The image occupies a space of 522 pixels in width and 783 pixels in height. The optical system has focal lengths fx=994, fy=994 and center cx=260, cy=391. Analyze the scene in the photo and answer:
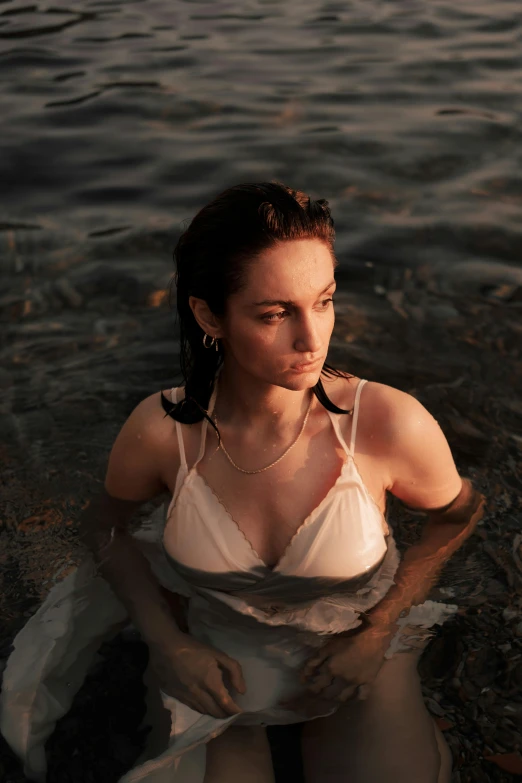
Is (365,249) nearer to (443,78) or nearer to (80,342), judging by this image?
(80,342)

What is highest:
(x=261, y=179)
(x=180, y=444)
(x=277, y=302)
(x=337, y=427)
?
(x=277, y=302)

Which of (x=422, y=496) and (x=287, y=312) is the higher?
(x=287, y=312)

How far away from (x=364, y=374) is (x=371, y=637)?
2.57 m

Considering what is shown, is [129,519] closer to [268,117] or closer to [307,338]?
[307,338]

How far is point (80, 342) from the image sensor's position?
21.3 feet

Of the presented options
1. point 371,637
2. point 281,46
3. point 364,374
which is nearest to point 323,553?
point 371,637

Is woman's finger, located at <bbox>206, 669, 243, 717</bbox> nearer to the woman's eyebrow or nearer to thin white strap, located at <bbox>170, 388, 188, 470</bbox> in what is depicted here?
thin white strap, located at <bbox>170, 388, 188, 470</bbox>

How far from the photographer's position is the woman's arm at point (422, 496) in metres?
3.65

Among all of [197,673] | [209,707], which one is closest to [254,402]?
[197,673]

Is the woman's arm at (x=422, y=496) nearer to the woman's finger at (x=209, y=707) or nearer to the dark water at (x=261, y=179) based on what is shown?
the dark water at (x=261, y=179)

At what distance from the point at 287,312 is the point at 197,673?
1.34 metres

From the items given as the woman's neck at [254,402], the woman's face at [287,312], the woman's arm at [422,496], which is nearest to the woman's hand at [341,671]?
the woman's arm at [422,496]

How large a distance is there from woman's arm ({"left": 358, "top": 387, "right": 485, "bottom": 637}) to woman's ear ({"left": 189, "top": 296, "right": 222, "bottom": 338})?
0.69 meters

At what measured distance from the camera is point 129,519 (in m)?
4.27
